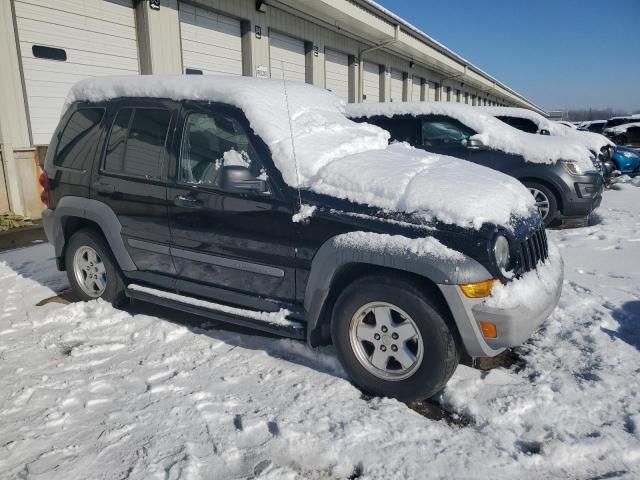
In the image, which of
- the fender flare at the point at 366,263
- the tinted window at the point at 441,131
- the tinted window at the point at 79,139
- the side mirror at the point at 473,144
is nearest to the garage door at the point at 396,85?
the tinted window at the point at 441,131

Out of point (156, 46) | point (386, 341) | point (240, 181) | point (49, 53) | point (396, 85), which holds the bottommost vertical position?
point (386, 341)

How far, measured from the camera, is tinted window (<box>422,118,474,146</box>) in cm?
701

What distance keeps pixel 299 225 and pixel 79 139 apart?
245cm

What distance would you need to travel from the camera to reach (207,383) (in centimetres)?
307

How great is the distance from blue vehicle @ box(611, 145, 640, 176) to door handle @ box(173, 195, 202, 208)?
513 inches

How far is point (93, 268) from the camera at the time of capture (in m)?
4.36

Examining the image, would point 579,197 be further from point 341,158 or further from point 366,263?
point 366,263

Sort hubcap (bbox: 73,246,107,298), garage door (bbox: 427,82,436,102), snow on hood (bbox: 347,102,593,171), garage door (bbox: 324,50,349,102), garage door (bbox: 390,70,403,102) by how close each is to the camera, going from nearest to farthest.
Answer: hubcap (bbox: 73,246,107,298), snow on hood (bbox: 347,102,593,171), garage door (bbox: 324,50,349,102), garage door (bbox: 390,70,403,102), garage door (bbox: 427,82,436,102)

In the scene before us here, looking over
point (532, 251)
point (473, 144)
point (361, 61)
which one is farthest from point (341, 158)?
point (361, 61)

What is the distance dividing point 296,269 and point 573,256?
393 cm

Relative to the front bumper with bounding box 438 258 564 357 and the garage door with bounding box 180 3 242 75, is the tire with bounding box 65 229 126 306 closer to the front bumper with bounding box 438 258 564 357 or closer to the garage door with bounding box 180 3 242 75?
the front bumper with bounding box 438 258 564 357

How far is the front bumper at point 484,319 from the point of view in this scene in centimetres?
255

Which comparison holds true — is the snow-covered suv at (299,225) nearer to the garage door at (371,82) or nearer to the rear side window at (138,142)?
the rear side window at (138,142)

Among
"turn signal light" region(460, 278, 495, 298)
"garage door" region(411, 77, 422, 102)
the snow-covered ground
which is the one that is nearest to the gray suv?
the snow-covered ground
